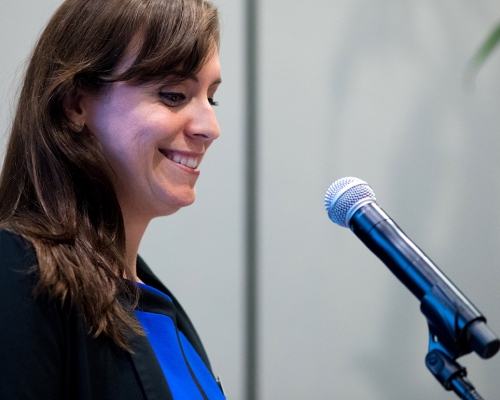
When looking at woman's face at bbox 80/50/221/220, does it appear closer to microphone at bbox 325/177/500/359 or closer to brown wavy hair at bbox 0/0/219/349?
brown wavy hair at bbox 0/0/219/349

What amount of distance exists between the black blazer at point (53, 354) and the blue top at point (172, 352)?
0.23 feet

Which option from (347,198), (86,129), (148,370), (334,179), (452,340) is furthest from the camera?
(334,179)

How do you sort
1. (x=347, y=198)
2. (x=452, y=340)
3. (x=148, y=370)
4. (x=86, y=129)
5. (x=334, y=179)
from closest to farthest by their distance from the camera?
(x=452, y=340) < (x=347, y=198) < (x=148, y=370) < (x=86, y=129) < (x=334, y=179)

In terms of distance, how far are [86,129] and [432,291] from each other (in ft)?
2.26

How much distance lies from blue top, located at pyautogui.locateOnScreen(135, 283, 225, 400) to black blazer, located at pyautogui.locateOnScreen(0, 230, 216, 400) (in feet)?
0.23

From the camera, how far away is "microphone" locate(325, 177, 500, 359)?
25.8 inches

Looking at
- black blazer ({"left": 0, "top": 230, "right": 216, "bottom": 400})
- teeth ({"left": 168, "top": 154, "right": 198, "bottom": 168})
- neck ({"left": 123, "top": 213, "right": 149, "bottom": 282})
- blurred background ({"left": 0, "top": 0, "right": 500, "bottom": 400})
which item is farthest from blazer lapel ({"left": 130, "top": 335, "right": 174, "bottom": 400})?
blurred background ({"left": 0, "top": 0, "right": 500, "bottom": 400})

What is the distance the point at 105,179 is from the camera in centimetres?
104

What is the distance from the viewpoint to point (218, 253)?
6.11 ft

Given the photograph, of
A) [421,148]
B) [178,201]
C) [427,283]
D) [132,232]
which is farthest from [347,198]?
[421,148]

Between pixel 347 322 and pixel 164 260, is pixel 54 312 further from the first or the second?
pixel 347 322

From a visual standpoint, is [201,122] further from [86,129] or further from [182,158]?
[86,129]

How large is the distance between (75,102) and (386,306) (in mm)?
1272

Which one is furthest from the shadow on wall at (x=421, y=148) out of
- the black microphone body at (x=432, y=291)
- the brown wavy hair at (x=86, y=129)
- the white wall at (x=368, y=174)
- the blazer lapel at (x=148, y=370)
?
the black microphone body at (x=432, y=291)
